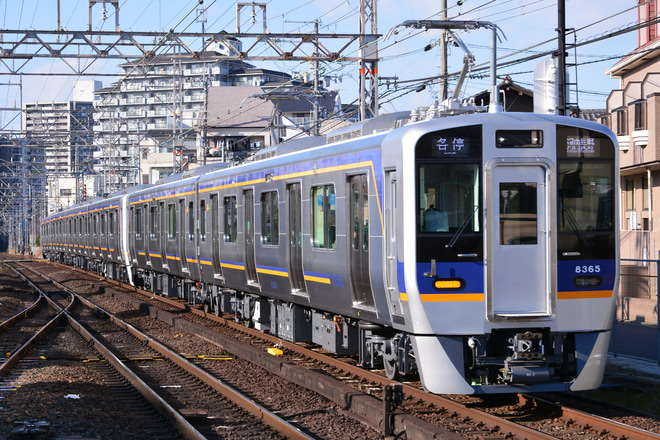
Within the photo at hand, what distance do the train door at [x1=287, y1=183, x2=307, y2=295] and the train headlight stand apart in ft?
12.8

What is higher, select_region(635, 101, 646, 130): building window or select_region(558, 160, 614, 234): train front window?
select_region(635, 101, 646, 130): building window

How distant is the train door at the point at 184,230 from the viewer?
19.0 meters

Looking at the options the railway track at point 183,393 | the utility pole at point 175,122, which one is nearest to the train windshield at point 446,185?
the railway track at point 183,393

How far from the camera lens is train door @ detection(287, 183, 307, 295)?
1192cm

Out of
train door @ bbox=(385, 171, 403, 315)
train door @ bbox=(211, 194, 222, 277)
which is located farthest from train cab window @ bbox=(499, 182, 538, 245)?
train door @ bbox=(211, 194, 222, 277)

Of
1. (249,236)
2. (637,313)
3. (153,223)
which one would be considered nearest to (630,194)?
(637,313)

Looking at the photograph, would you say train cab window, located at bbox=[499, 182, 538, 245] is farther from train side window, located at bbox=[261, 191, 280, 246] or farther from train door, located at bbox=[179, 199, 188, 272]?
train door, located at bbox=[179, 199, 188, 272]

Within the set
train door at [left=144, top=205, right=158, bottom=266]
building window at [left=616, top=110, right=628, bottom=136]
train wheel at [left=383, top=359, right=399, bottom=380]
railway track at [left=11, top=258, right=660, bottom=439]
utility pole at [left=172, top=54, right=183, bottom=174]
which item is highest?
utility pole at [left=172, top=54, right=183, bottom=174]

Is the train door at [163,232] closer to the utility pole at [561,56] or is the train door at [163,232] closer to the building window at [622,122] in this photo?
the utility pole at [561,56]

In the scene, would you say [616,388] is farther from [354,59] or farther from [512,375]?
[354,59]

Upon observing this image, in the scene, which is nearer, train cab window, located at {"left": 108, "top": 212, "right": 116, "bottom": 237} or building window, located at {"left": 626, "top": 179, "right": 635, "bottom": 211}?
building window, located at {"left": 626, "top": 179, "right": 635, "bottom": 211}

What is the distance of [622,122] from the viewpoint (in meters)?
22.3

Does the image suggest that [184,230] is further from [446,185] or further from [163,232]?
[446,185]

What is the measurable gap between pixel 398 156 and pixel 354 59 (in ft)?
36.5
